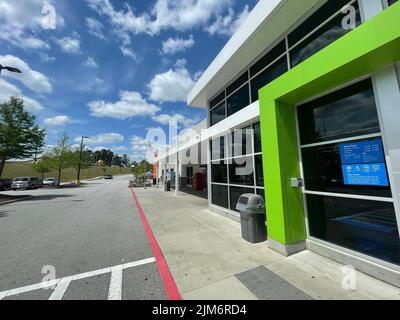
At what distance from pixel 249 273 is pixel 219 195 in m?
5.22

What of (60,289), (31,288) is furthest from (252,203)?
(31,288)

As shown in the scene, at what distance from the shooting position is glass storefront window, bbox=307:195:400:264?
3.56m

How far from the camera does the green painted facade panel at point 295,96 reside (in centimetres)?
287

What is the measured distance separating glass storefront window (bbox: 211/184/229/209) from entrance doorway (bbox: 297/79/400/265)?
396 cm

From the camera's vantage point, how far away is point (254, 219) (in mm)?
4988

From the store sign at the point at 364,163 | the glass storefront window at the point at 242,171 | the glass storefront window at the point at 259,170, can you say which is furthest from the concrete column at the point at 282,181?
the glass storefront window at the point at 242,171

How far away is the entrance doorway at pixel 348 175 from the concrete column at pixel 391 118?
0.41 ft

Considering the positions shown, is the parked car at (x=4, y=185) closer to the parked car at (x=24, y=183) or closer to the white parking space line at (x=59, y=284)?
the parked car at (x=24, y=183)

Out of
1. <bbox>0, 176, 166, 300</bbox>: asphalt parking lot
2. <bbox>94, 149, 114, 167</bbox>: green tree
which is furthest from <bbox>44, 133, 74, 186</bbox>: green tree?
<bbox>94, 149, 114, 167</bbox>: green tree

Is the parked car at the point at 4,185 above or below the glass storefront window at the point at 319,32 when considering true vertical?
below

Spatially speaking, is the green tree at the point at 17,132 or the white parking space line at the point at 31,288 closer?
the white parking space line at the point at 31,288

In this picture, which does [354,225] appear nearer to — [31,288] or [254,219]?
[254,219]
